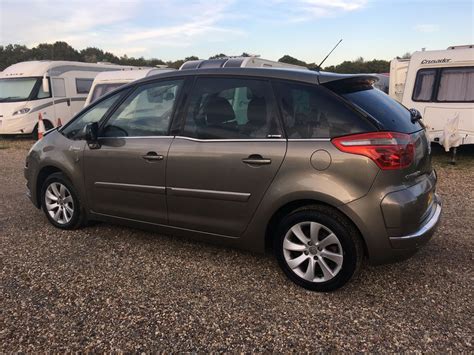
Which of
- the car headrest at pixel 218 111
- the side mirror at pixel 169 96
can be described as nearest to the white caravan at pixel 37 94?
the side mirror at pixel 169 96

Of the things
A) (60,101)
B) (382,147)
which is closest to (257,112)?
(382,147)

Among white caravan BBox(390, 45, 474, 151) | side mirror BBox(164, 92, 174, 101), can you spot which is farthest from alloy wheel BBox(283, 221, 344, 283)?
white caravan BBox(390, 45, 474, 151)

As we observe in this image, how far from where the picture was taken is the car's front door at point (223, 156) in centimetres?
354

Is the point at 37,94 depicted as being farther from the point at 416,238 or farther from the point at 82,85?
the point at 416,238

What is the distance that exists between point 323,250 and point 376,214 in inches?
19.9

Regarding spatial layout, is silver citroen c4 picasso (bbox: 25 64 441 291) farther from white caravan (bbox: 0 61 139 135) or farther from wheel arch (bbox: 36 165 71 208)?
white caravan (bbox: 0 61 139 135)

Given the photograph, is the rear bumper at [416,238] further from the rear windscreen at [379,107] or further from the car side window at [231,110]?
the car side window at [231,110]

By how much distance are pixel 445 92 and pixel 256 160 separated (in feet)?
25.7

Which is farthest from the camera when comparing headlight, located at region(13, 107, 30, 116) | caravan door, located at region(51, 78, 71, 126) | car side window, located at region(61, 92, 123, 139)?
caravan door, located at region(51, 78, 71, 126)

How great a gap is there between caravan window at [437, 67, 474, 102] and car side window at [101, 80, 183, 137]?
25.0 feet

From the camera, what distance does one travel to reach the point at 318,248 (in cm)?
342

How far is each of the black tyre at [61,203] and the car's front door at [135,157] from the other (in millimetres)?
350

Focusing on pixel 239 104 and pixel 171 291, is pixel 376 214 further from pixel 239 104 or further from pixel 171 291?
pixel 171 291

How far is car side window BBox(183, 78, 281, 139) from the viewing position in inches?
142
